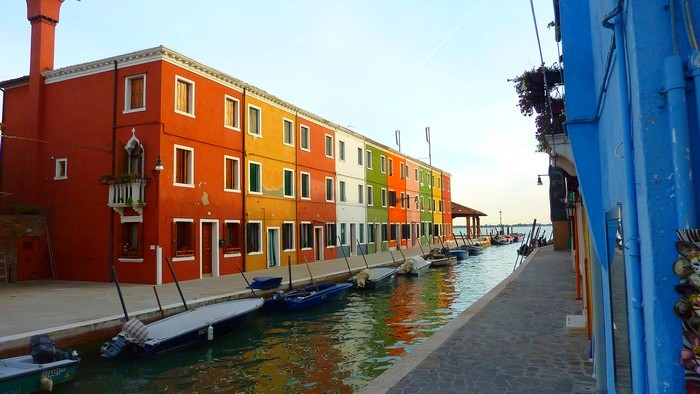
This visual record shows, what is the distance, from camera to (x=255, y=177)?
21469mm

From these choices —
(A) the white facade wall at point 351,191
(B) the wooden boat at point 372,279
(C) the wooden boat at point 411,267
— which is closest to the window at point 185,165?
(B) the wooden boat at point 372,279

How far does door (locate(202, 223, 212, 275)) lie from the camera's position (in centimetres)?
1830

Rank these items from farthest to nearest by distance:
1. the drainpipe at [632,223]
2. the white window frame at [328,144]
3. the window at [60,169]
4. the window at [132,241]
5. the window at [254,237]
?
the white window frame at [328,144]
the window at [254,237]
the window at [60,169]
the window at [132,241]
the drainpipe at [632,223]

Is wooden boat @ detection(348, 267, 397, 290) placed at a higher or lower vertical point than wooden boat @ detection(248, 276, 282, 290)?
lower

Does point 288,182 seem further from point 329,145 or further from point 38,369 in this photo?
point 38,369

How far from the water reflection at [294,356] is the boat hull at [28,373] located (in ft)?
0.82

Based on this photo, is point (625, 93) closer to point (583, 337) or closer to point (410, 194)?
point (583, 337)

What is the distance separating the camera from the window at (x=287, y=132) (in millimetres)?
23784

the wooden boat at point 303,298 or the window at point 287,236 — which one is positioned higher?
the window at point 287,236

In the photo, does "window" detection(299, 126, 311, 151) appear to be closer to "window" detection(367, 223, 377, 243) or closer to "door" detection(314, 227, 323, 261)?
"door" detection(314, 227, 323, 261)

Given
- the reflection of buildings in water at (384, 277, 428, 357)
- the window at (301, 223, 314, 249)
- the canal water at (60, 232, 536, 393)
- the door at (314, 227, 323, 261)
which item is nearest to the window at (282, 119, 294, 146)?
the window at (301, 223, 314, 249)

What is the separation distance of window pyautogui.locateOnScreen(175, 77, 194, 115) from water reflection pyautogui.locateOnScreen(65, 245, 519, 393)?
29.1ft

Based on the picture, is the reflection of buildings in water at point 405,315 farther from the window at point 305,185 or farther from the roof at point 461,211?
the roof at point 461,211

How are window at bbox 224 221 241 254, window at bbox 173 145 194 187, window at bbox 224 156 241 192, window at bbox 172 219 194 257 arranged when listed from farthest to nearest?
window at bbox 224 156 241 192, window at bbox 224 221 241 254, window at bbox 173 145 194 187, window at bbox 172 219 194 257
